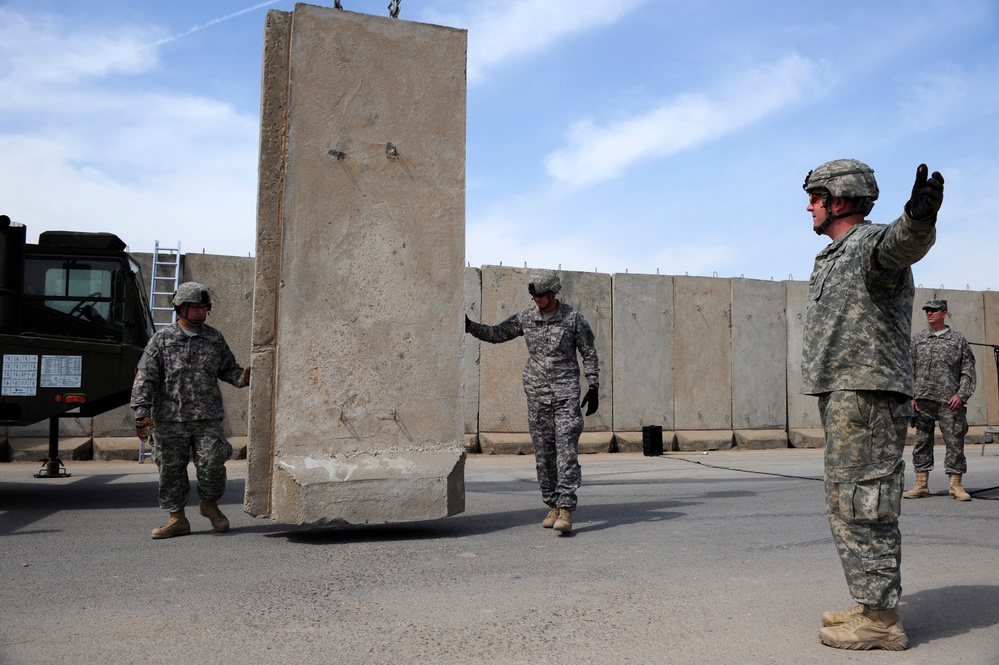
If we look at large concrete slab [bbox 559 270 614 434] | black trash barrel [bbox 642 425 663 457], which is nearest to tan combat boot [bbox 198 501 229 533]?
large concrete slab [bbox 559 270 614 434]

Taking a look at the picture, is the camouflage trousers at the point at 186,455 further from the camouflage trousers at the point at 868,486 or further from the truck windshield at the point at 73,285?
the camouflage trousers at the point at 868,486

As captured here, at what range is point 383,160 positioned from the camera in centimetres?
609

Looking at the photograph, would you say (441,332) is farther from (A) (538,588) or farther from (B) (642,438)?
(B) (642,438)

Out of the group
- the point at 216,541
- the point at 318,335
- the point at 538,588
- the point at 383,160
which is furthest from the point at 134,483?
the point at 538,588

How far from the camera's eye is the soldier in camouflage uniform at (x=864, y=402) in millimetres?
3467

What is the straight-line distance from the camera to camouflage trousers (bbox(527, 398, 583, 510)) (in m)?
6.32

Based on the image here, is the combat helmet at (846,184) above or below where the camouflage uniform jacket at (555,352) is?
above

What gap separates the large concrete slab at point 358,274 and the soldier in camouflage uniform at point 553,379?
69cm

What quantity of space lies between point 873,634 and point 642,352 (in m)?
10.9

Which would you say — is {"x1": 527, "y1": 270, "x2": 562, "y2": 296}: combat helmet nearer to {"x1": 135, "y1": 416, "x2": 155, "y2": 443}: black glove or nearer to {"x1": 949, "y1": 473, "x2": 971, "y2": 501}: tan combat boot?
{"x1": 135, "y1": 416, "x2": 155, "y2": 443}: black glove

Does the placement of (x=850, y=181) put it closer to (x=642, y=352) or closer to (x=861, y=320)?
(x=861, y=320)

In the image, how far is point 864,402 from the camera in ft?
11.6

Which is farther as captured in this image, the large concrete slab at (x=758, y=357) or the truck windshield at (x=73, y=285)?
the large concrete slab at (x=758, y=357)

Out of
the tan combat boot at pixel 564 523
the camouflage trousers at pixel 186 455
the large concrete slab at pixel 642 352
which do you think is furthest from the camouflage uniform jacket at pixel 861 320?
the large concrete slab at pixel 642 352
